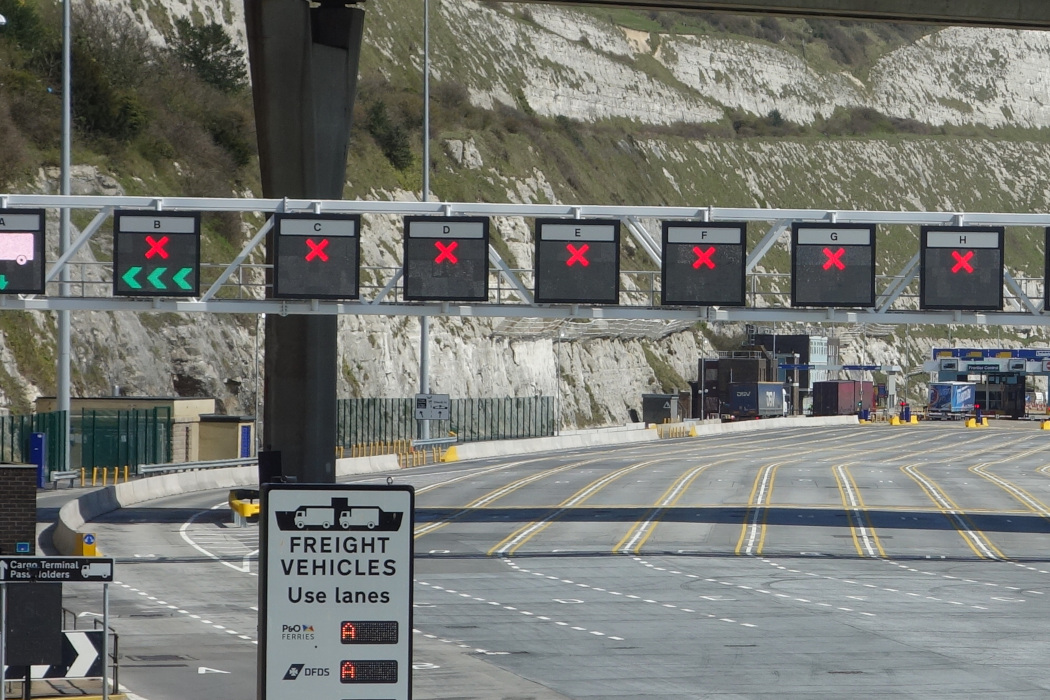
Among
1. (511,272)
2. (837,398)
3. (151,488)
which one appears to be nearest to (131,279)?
(511,272)

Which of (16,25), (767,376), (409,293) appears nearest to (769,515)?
(409,293)

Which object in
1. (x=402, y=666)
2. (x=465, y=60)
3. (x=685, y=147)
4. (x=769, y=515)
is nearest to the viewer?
(x=402, y=666)

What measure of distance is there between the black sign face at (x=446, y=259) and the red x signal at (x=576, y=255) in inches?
71.1

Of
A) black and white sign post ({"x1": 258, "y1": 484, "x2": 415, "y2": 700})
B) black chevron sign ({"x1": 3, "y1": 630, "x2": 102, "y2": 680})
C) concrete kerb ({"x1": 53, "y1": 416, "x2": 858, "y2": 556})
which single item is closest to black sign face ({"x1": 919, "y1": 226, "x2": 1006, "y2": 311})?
concrete kerb ({"x1": 53, "y1": 416, "x2": 858, "y2": 556})

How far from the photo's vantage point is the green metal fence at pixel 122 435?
54188mm

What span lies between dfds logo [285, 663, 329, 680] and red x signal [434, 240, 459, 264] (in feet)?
83.4

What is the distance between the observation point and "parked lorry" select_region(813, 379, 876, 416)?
5364 inches

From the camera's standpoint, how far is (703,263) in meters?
32.2

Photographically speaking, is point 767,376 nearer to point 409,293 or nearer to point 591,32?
point 591,32

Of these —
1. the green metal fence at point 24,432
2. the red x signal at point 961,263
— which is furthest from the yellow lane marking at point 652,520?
the green metal fence at point 24,432

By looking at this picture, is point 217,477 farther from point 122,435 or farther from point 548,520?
point 548,520

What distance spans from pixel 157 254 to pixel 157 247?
0.49 feet

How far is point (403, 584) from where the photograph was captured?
21.3ft

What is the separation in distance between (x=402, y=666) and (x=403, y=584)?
0.36 meters
